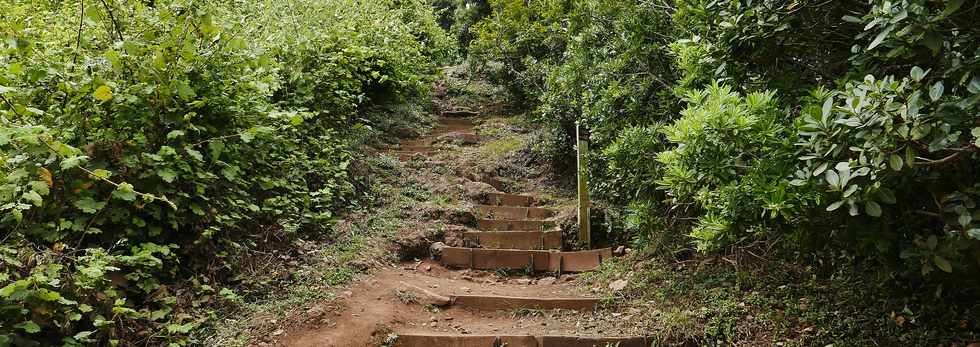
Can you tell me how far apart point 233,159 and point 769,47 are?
3.76 metres

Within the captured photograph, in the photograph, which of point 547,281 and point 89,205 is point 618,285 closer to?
point 547,281

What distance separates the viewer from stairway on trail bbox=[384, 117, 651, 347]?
393cm

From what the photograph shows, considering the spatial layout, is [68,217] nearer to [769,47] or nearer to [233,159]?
[233,159]

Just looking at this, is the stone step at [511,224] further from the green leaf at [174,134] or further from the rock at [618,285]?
the green leaf at [174,134]

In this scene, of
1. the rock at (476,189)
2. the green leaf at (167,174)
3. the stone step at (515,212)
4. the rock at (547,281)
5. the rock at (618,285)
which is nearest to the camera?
the green leaf at (167,174)

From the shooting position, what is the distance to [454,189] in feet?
24.4

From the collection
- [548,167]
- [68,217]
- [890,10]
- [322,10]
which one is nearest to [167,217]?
[68,217]

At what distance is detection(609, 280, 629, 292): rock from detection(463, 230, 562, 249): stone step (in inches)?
54.6

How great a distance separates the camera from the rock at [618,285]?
4.78m

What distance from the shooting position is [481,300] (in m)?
4.71

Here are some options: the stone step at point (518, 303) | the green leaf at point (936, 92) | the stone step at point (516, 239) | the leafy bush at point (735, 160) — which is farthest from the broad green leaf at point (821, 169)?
the stone step at point (516, 239)

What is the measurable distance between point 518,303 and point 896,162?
3211mm

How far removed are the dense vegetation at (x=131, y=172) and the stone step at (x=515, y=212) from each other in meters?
2.75

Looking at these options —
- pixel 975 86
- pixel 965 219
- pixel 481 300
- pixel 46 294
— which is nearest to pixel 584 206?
pixel 481 300
